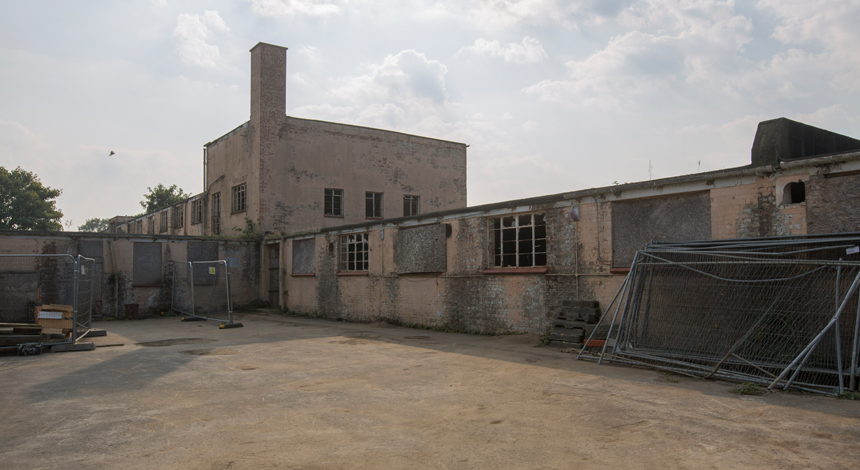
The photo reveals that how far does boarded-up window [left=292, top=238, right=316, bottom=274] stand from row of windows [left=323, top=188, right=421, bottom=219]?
3636mm

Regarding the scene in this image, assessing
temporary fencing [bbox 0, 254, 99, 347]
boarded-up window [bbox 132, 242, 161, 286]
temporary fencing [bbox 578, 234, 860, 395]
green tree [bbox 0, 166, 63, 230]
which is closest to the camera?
temporary fencing [bbox 578, 234, 860, 395]

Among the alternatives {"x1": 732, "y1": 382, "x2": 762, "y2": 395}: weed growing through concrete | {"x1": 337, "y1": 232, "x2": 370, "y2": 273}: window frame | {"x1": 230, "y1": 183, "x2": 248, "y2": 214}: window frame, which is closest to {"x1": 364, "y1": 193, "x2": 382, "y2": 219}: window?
{"x1": 230, "y1": 183, "x2": 248, "y2": 214}: window frame

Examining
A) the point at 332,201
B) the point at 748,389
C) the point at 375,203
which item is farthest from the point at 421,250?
the point at 375,203

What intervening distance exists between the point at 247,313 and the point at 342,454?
17.7 meters

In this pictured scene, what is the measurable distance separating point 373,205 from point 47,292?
1264 centimetres

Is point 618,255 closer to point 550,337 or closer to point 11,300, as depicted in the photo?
point 550,337

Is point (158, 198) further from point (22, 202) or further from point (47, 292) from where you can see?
point (47, 292)

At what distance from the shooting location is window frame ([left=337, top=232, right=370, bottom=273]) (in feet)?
55.5

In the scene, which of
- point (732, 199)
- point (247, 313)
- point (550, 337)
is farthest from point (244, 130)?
point (732, 199)

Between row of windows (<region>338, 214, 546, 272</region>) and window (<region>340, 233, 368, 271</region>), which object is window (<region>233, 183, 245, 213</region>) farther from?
row of windows (<region>338, 214, 546, 272</region>)

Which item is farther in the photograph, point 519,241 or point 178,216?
point 178,216

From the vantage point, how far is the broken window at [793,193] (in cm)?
810

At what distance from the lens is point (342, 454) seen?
13.6ft

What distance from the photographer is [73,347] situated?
1024 centimetres
